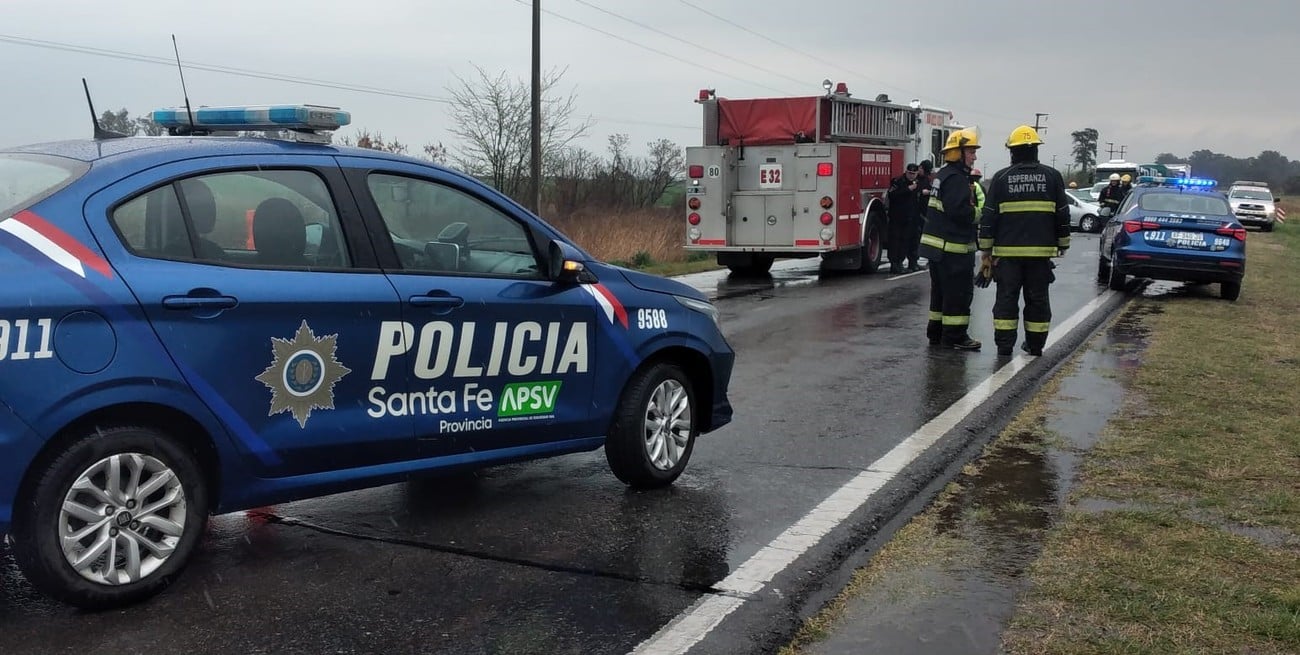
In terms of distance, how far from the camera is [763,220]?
59.9ft

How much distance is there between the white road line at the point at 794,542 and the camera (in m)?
3.82

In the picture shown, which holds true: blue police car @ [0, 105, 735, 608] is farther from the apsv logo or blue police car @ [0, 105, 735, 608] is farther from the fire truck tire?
the fire truck tire

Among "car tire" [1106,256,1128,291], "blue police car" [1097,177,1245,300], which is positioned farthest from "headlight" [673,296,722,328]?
"car tire" [1106,256,1128,291]

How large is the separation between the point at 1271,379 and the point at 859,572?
6.10 meters

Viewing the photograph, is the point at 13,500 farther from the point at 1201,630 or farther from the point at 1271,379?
the point at 1271,379

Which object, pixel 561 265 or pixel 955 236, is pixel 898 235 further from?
pixel 561 265

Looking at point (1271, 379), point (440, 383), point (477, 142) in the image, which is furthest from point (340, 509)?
point (477, 142)

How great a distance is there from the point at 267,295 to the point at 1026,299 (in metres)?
7.46

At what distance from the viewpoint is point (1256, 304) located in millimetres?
14953

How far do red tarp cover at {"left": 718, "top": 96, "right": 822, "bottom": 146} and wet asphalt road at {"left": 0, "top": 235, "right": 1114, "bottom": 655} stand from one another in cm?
1073

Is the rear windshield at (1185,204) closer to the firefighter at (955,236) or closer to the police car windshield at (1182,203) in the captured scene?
the police car windshield at (1182,203)

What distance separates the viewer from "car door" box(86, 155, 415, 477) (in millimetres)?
3906

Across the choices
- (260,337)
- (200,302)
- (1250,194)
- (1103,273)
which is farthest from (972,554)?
(1250,194)

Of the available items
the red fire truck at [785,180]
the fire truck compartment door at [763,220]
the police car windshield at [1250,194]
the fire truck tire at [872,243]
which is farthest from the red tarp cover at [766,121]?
the police car windshield at [1250,194]
